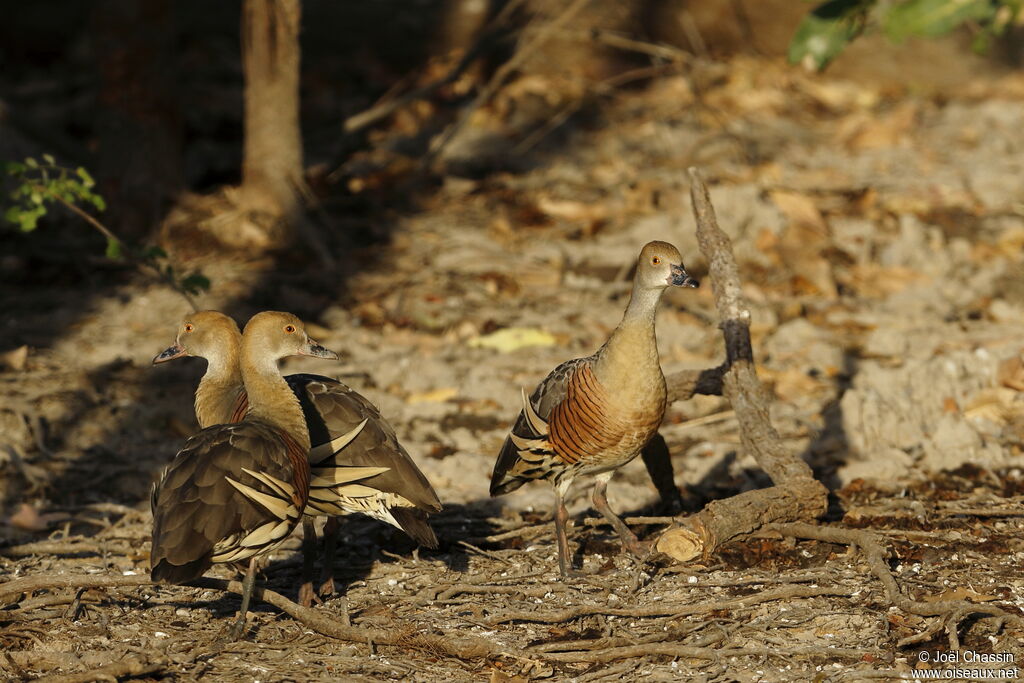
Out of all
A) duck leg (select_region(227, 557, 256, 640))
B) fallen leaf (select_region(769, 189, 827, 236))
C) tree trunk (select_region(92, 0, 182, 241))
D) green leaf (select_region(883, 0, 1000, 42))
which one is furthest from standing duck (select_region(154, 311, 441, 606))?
fallen leaf (select_region(769, 189, 827, 236))

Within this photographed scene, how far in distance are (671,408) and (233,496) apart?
3.59m

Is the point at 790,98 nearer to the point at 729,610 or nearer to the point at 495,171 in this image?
the point at 495,171

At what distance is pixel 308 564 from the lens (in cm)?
539

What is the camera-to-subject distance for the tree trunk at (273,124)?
896 centimetres


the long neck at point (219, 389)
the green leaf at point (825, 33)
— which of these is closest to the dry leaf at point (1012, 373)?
the green leaf at point (825, 33)

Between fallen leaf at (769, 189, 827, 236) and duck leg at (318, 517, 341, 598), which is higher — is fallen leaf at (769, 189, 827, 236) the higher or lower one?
the higher one

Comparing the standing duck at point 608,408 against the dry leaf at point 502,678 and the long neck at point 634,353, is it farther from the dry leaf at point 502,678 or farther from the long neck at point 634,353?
the dry leaf at point 502,678

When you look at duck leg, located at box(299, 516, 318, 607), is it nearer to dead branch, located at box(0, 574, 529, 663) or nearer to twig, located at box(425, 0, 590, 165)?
dead branch, located at box(0, 574, 529, 663)

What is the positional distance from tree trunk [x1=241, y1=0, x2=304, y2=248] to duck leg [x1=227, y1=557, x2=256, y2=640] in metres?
4.68

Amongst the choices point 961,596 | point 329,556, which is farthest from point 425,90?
point 961,596

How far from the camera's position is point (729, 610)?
491 cm

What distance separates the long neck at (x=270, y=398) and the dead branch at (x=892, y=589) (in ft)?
6.76

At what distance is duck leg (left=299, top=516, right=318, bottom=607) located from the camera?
530 cm

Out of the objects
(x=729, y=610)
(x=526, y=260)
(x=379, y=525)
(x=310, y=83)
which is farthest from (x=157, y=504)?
(x=310, y=83)
